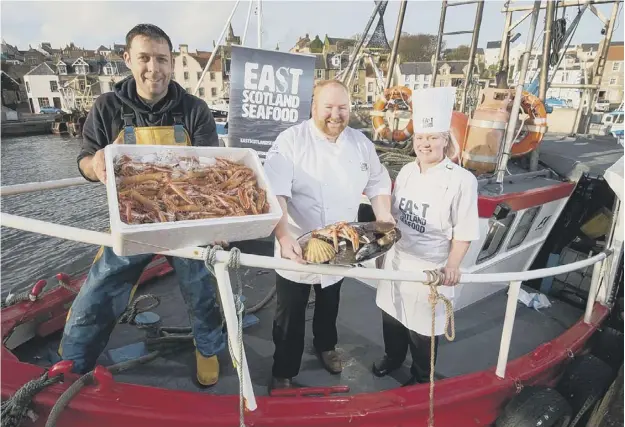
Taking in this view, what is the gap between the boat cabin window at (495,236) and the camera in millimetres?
3822

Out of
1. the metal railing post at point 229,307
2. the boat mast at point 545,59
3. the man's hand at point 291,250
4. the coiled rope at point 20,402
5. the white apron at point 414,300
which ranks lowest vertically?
the coiled rope at point 20,402

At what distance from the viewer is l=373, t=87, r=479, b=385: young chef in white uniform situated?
95.0 inches

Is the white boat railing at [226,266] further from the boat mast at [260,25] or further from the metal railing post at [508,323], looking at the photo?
the boat mast at [260,25]

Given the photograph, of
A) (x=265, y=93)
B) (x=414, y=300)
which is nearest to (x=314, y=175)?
(x=414, y=300)

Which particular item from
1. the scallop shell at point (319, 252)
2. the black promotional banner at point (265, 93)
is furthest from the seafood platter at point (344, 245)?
the black promotional banner at point (265, 93)

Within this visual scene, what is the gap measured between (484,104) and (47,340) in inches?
189

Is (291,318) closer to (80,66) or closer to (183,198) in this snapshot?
(183,198)

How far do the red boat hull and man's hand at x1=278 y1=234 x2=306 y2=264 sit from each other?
3.08ft

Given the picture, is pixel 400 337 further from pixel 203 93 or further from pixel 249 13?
pixel 203 93

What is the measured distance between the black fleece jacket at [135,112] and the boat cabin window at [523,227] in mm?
3429

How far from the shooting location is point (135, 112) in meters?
2.31

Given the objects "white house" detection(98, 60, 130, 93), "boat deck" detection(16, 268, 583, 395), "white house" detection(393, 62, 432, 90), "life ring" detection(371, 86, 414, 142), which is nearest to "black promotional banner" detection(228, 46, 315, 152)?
"life ring" detection(371, 86, 414, 142)

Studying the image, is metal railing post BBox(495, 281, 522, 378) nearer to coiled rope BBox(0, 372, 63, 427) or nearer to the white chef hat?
the white chef hat

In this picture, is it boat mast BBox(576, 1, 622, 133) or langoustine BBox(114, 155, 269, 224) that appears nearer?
langoustine BBox(114, 155, 269, 224)
